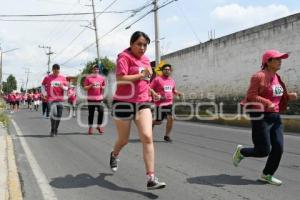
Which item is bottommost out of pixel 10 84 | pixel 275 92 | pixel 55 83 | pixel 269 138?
pixel 269 138

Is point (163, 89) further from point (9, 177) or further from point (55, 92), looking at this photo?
point (9, 177)

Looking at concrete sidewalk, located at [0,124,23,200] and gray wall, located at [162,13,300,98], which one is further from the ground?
gray wall, located at [162,13,300,98]

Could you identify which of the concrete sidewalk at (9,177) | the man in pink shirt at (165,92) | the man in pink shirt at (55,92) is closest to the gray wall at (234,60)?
the man in pink shirt at (165,92)

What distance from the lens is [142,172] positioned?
23.3 feet

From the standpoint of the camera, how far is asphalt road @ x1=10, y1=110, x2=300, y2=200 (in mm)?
5757

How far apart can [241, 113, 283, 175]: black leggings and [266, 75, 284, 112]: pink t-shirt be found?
0.14 meters

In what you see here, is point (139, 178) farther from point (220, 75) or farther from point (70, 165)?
point (220, 75)

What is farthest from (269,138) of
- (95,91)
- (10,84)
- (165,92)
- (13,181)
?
(10,84)

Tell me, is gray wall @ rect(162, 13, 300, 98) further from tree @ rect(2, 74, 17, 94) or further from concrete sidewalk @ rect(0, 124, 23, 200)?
tree @ rect(2, 74, 17, 94)

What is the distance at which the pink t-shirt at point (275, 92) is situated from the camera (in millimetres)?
6180

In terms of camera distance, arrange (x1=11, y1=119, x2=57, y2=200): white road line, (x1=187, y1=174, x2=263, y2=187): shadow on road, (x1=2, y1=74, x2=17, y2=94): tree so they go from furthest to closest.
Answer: (x1=2, y1=74, x2=17, y2=94): tree
(x1=187, y1=174, x2=263, y2=187): shadow on road
(x1=11, y1=119, x2=57, y2=200): white road line

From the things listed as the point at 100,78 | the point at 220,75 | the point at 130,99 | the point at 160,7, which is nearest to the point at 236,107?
the point at 220,75

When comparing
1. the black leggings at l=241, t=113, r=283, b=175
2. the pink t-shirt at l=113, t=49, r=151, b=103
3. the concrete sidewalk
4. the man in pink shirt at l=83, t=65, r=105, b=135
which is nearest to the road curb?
the concrete sidewalk

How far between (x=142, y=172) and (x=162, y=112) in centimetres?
425
